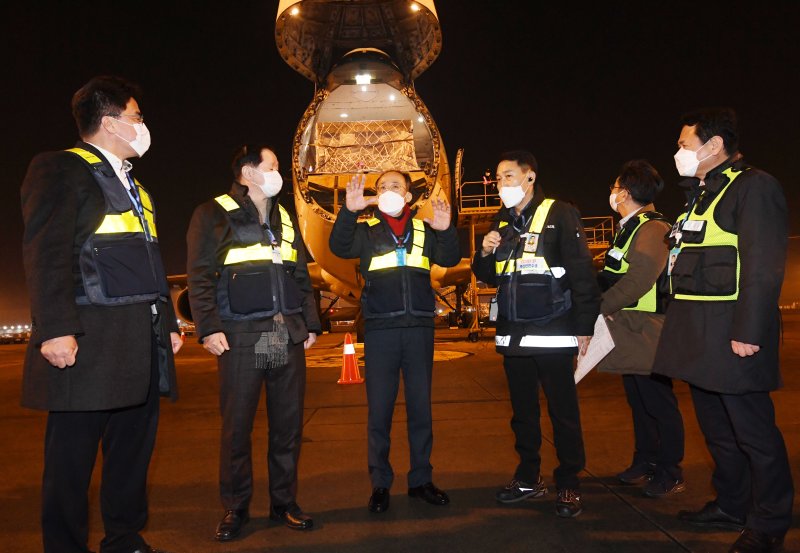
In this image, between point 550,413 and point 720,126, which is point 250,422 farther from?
point 720,126

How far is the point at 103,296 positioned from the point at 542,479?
274 cm

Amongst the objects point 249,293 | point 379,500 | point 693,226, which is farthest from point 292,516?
point 693,226

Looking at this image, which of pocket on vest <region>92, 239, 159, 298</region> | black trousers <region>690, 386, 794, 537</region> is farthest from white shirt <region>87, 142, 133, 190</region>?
black trousers <region>690, 386, 794, 537</region>

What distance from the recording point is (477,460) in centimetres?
454

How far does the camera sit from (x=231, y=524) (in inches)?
128

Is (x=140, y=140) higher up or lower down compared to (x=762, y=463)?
higher up

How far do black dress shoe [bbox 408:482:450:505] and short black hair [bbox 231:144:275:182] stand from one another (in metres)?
A: 2.10

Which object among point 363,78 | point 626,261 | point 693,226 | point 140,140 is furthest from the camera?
point 363,78

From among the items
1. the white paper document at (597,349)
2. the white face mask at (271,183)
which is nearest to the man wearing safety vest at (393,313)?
the white face mask at (271,183)

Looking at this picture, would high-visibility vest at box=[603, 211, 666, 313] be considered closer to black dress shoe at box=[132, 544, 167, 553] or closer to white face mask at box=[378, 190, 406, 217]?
white face mask at box=[378, 190, 406, 217]

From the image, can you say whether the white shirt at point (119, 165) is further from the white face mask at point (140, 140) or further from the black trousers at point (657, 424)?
the black trousers at point (657, 424)

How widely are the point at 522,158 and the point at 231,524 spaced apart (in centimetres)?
264

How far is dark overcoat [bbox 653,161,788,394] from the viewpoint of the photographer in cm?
281

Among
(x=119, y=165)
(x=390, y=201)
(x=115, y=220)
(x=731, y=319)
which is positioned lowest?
(x=731, y=319)
